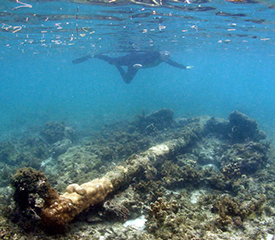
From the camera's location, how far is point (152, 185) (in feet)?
21.8

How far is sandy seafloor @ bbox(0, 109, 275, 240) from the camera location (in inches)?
154

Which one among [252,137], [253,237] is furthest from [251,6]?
[253,237]

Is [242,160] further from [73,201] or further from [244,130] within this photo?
[73,201]

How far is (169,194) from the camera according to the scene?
21.6ft

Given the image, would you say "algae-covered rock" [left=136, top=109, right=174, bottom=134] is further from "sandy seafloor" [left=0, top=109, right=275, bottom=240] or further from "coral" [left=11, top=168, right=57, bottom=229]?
"coral" [left=11, top=168, right=57, bottom=229]

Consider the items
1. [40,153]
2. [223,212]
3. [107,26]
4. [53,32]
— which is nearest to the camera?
[223,212]

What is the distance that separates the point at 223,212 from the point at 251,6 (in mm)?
15457

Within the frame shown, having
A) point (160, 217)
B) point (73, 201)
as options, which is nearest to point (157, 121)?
point (160, 217)

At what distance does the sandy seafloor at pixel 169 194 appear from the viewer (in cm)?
391

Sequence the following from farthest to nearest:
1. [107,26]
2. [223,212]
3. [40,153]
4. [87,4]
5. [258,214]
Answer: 1. [107,26]
2. [40,153]
3. [87,4]
4. [258,214]
5. [223,212]

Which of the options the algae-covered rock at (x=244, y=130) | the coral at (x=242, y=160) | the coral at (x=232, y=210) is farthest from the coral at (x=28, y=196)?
the algae-covered rock at (x=244, y=130)

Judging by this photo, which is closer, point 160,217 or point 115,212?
point 160,217

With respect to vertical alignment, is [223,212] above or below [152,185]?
above

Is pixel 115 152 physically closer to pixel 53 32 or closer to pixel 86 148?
pixel 86 148
